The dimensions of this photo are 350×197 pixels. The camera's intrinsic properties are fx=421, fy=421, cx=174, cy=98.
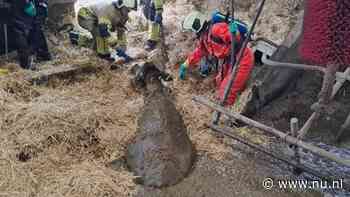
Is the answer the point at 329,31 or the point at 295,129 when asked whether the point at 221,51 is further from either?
the point at 329,31

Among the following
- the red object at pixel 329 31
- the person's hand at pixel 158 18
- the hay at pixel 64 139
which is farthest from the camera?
the person's hand at pixel 158 18

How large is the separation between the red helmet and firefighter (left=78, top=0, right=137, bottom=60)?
1.73m

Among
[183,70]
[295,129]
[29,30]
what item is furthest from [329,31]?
[29,30]

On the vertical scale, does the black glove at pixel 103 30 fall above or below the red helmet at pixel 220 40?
below

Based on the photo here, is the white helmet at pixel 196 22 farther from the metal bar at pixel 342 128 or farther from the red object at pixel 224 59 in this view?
the metal bar at pixel 342 128

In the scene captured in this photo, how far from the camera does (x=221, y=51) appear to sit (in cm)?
606

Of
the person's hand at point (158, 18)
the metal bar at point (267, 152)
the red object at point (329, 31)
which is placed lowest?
the metal bar at point (267, 152)

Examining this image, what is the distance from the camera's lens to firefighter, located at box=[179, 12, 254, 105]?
5.90 m

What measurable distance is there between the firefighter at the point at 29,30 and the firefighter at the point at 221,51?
8.09 ft

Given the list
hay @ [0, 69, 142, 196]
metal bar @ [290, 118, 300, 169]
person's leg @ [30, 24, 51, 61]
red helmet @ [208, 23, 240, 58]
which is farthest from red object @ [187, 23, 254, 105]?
person's leg @ [30, 24, 51, 61]

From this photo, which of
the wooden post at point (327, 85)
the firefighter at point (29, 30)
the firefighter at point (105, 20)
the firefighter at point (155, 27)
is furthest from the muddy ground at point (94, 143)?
the firefighter at point (155, 27)

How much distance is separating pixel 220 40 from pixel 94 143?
7.63 ft

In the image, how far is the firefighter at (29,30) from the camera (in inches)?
259

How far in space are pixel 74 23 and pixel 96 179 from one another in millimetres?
4711
